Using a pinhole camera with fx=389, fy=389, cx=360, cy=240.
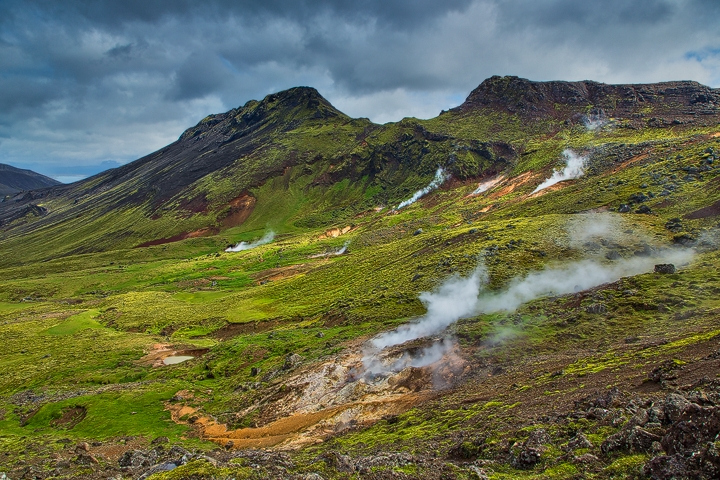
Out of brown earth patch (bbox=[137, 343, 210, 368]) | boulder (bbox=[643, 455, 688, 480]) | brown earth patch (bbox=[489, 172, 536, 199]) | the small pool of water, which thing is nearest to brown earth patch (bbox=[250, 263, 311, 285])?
brown earth patch (bbox=[137, 343, 210, 368])

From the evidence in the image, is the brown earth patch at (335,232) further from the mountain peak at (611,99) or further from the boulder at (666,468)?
the boulder at (666,468)

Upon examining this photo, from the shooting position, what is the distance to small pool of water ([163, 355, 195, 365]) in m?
50.4

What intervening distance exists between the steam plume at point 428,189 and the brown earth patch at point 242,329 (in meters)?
104

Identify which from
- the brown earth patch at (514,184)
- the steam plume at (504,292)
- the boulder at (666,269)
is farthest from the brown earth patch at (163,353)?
the brown earth patch at (514,184)

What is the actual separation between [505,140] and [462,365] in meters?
153

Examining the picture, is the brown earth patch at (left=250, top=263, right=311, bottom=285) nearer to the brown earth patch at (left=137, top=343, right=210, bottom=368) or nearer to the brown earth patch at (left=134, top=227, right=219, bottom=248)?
the brown earth patch at (left=137, top=343, right=210, bottom=368)

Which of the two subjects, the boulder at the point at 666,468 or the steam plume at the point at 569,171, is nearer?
the boulder at the point at 666,468

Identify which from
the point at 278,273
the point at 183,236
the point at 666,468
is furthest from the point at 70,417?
the point at 183,236

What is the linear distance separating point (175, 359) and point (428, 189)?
422 ft

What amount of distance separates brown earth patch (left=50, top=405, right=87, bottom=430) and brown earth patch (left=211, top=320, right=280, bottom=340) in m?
23.9

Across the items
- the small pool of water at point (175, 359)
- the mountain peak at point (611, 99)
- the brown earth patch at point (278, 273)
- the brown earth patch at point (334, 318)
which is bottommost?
the small pool of water at point (175, 359)

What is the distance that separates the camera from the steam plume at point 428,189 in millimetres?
159750

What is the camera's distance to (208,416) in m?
34.3

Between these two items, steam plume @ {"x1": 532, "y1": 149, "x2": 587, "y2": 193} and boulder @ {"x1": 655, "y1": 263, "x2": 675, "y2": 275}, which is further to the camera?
steam plume @ {"x1": 532, "y1": 149, "x2": 587, "y2": 193}
